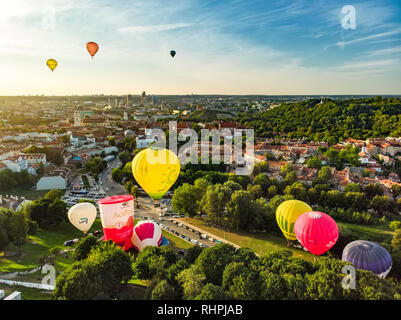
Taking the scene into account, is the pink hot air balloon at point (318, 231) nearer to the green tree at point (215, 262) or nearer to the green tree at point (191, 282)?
the green tree at point (215, 262)

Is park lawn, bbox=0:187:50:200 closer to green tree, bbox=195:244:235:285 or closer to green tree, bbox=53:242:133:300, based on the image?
green tree, bbox=53:242:133:300

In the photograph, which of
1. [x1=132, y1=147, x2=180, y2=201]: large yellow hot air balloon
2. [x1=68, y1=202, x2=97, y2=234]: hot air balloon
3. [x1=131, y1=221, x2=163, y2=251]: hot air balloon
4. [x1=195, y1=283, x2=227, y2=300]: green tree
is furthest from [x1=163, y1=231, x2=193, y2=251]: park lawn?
[x1=195, y1=283, x2=227, y2=300]: green tree

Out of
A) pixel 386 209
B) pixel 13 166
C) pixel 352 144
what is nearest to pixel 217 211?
pixel 386 209

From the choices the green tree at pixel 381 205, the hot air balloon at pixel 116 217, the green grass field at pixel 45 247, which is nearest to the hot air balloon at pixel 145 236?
the hot air balloon at pixel 116 217

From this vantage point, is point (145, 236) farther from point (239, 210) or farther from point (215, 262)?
point (239, 210)
